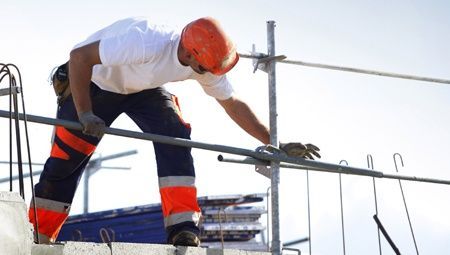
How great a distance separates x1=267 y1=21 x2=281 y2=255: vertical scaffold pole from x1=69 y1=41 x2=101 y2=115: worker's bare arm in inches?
42.7

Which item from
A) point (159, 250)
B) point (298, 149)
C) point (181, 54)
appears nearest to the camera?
point (159, 250)

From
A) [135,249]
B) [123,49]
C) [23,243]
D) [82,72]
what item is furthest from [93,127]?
[23,243]

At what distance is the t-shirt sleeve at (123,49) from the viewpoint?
240 inches

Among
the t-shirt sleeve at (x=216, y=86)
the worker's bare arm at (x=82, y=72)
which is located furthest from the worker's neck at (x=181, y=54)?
Result: the worker's bare arm at (x=82, y=72)

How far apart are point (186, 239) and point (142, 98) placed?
1.07 m

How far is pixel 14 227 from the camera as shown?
4773mm

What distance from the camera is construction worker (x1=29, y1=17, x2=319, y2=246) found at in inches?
242

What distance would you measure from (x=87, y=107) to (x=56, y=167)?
0.70m

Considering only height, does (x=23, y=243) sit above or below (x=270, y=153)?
below

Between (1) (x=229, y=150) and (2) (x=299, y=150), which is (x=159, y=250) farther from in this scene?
(2) (x=299, y=150)

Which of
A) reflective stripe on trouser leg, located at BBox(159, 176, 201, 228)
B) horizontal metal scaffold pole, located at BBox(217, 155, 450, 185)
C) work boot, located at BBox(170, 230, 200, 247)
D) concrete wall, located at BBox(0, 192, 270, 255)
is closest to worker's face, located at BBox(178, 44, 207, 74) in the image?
horizontal metal scaffold pole, located at BBox(217, 155, 450, 185)

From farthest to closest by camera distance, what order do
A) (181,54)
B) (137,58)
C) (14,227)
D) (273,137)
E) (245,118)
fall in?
(245,118), (273,137), (181,54), (137,58), (14,227)

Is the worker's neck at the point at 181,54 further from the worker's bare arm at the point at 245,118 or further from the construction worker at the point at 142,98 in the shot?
the worker's bare arm at the point at 245,118

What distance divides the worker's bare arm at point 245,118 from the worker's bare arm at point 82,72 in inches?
47.3
